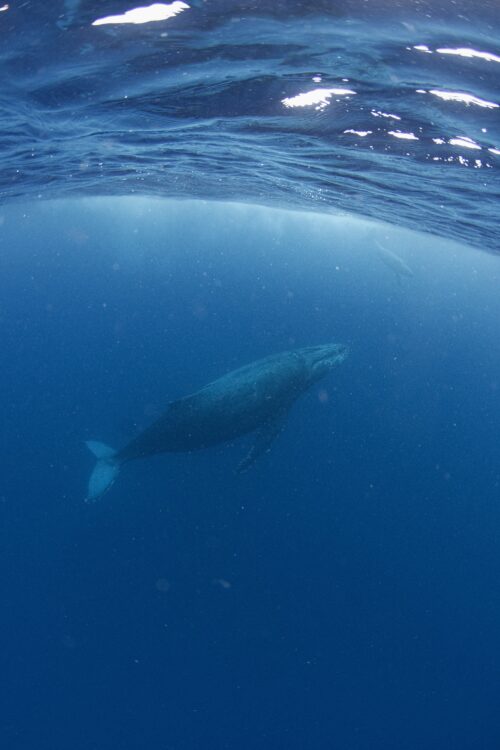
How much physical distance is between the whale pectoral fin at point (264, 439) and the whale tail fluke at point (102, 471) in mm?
4069

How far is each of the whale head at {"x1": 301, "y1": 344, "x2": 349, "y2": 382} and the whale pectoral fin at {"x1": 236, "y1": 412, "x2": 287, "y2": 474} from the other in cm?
167

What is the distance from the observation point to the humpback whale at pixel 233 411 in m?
14.2

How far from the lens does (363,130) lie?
1150cm

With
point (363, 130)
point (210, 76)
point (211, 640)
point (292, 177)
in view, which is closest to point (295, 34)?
point (210, 76)

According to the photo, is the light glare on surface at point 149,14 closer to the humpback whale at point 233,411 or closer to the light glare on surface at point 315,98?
the light glare on surface at point 315,98

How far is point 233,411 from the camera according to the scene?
14305 millimetres

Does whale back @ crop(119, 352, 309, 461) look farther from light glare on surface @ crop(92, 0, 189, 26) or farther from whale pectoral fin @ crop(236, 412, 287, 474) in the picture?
light glare on surface @ crop(92, 0, 189, 26)

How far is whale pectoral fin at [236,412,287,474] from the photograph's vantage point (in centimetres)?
1463

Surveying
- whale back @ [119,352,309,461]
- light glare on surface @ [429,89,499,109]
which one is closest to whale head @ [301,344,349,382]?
whale back @ [119,352,309,461]

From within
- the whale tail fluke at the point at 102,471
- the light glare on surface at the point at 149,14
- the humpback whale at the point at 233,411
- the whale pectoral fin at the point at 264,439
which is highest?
the light glare on surface at the point at 149,14

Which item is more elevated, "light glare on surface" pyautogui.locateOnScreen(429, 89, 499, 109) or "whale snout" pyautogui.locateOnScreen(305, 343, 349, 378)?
"light glare on surface" pyautogui.locateOnScreen(429, 89, 499, 109)

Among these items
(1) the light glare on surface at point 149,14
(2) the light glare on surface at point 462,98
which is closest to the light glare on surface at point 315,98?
(2) the light glare on surface at point 462,98

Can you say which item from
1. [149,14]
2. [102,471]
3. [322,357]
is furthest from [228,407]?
[149,14]

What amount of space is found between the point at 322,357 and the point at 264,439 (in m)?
3.17
